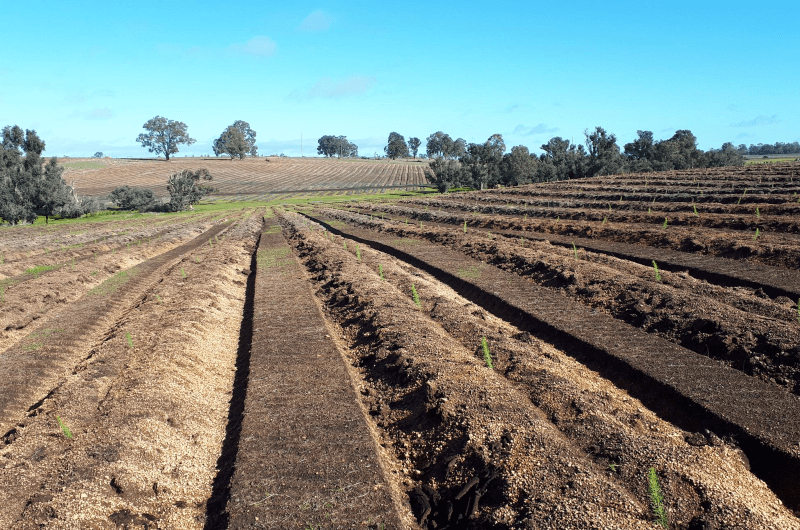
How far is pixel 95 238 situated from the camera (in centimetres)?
3553

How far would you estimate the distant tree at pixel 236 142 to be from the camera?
157 metres

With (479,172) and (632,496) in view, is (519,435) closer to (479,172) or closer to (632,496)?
(632,496)

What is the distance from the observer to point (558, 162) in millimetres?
86000

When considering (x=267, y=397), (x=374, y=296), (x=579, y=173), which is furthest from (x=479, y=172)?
(x=267, y=397)

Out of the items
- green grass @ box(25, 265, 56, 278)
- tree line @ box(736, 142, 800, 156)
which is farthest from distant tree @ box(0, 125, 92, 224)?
tree line @ box(736, 142, 800, 156)

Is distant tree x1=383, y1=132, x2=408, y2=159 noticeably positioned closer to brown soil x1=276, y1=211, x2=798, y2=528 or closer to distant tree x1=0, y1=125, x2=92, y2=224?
distant tree x1=0, y1=125, x2=92, y2=224

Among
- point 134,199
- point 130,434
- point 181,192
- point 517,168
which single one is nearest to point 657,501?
point 130,434

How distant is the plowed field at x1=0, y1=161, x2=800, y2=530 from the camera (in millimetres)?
5359

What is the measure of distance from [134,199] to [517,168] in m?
57.6

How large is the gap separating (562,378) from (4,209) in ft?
209

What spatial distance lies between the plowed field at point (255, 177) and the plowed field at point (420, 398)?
75668mm

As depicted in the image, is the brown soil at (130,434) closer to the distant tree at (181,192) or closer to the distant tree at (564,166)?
the distant tree at (181,192)

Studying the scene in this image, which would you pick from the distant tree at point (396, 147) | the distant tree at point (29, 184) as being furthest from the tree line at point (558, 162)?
the distant tree at point (396, 147)

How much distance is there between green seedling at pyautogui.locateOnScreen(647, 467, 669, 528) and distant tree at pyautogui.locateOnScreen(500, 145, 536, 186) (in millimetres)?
79387
